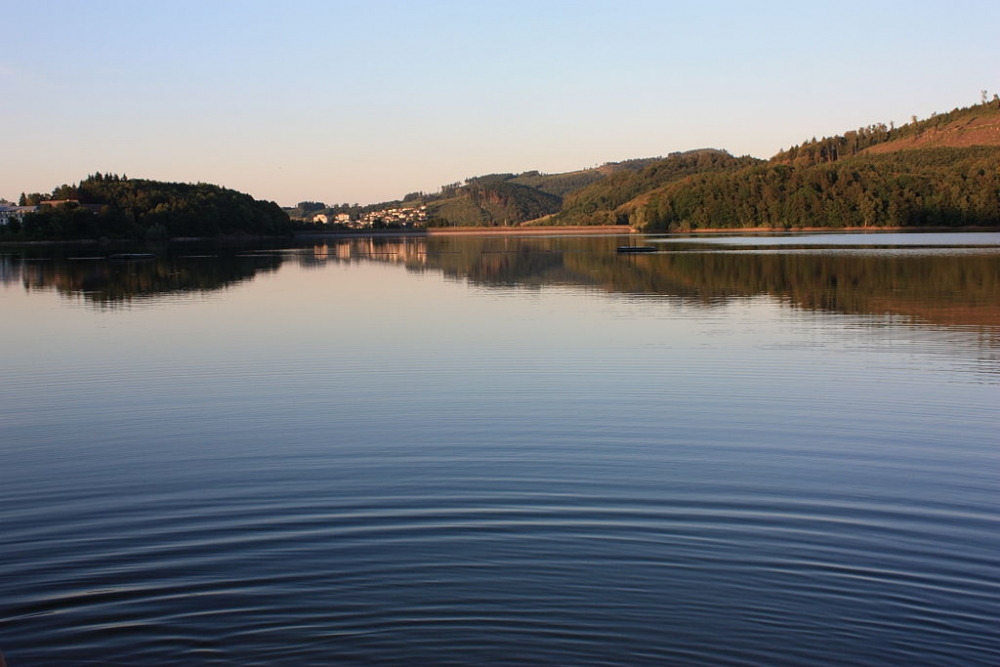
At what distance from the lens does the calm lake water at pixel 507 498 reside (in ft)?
17.6

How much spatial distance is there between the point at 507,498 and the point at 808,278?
89.5 feet

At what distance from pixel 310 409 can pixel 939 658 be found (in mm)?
8289

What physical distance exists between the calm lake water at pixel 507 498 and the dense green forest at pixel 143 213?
3718 inches

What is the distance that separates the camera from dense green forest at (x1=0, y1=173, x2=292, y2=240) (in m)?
104

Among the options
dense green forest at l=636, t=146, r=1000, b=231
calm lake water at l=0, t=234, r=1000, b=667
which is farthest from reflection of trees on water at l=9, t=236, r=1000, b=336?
dense green forest at l=636, t=146, r=1000, b=231

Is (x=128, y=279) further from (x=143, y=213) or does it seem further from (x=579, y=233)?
(x=579, y=233)

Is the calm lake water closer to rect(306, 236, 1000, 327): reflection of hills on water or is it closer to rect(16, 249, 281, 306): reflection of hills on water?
rect(306, 236, 1000, 327): reflection of hills on water

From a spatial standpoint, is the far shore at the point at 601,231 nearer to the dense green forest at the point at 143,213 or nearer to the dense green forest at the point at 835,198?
the dense green forest at the point at 835,198

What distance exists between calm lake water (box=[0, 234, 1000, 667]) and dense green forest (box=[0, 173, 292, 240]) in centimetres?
9445

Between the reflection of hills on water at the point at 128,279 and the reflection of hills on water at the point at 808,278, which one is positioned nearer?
the reflection of hills on water at the point at 808,278

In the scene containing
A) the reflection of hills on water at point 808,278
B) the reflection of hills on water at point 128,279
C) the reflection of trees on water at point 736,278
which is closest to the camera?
the reflection of hills on water at point 808,278

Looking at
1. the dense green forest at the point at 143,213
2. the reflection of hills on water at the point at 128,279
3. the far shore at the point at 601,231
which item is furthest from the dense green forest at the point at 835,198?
the reflection of hills on water at the point at 128,279

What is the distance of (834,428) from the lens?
10523mm

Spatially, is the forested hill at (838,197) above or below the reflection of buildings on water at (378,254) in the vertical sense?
above
